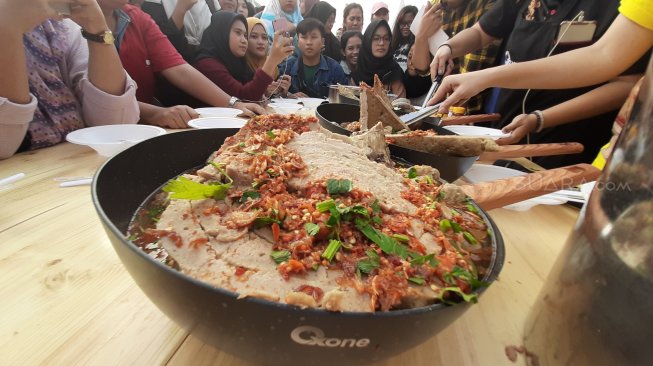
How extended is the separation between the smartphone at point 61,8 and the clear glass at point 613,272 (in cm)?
224

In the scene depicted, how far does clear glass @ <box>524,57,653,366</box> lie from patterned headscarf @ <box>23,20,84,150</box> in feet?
7.85

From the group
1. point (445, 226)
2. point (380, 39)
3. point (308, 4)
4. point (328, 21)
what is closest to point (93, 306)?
point (445, 226)

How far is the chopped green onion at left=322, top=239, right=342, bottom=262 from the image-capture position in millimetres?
621

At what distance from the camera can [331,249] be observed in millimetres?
632

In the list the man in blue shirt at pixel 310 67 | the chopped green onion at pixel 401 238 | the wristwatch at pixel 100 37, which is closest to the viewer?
the chopped green onion at pixel 401 238

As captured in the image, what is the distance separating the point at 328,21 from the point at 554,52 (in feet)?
19.9

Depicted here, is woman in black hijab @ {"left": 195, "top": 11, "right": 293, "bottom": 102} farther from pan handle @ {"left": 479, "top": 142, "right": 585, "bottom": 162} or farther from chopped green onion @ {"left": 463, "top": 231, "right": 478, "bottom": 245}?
chopped green onion @ {"left": 463, "top": 231, "right": 478, "bottom": 245}

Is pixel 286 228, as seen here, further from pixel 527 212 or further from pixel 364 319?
pixel 527 212

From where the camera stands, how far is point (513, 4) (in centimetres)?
310

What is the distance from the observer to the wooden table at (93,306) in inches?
23.6

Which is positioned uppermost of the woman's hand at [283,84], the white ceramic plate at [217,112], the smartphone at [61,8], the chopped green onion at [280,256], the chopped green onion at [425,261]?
the smartphone at [61,8]

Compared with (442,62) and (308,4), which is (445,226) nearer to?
(442,62)

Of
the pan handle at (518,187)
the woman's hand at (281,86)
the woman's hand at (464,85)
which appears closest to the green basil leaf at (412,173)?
the pan handle at (518,187)

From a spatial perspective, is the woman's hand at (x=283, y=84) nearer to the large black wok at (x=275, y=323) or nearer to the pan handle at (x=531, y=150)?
the pan handle at (x=531, y=150)
